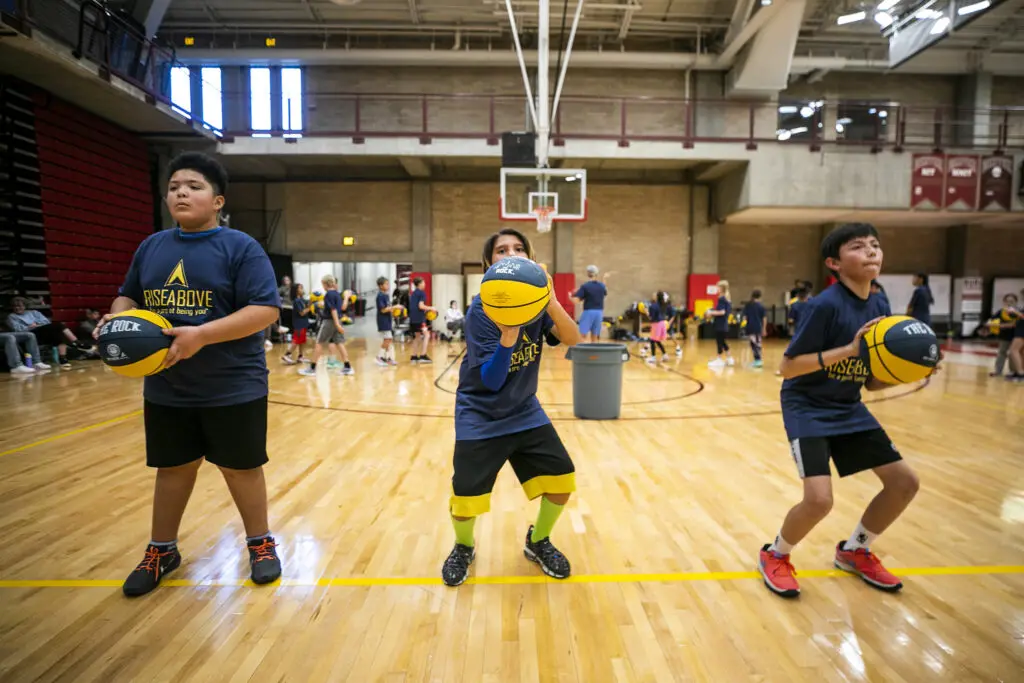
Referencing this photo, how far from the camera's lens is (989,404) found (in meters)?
7.02

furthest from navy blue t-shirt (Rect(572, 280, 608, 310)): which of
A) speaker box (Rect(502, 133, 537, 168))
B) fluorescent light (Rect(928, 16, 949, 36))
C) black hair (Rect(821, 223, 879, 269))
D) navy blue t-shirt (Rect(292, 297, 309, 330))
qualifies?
fluorescent light (Rect(928, 16, 949, 36))

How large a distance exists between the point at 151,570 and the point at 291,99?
16269mm

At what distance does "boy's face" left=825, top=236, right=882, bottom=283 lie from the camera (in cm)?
236

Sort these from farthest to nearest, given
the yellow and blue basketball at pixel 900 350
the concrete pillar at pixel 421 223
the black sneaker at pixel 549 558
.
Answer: the concrete pillar at pixel 421 223, the black sneaker at pixel 549 558, the yellow and blue basketball at pixel 900 350

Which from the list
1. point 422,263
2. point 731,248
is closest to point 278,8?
point 422,263

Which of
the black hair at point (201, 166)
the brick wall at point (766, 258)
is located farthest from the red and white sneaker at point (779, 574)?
the brick wall at point (766, 258)

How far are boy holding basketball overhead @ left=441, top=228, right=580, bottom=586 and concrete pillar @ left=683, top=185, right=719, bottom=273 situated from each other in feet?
55.2

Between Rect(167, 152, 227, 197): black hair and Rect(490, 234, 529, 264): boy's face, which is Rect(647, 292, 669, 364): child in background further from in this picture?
Rect(167, 152, 227, 197): black hair

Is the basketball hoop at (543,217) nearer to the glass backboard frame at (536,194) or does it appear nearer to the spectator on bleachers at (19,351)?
the glass backboard frame at (536,194)

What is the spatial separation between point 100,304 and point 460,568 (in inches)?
534

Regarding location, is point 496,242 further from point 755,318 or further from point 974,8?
point 974,8

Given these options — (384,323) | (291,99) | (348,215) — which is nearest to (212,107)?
(291,99)

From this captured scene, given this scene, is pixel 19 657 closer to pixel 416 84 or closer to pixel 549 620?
pixel 549 620

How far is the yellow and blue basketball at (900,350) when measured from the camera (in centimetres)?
216
